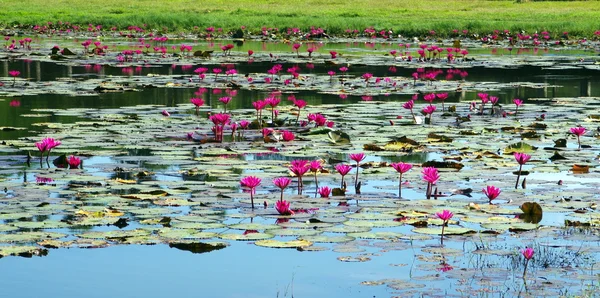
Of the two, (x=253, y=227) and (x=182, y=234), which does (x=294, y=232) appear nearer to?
(x=253, y=227)

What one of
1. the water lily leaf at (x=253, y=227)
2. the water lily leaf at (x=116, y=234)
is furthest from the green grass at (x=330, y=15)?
the water lily leaf at (x=116, y=234)

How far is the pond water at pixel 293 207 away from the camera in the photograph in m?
5.27

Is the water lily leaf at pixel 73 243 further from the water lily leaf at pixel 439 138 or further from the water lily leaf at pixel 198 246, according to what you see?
the water lily leaf at pixel 439 138

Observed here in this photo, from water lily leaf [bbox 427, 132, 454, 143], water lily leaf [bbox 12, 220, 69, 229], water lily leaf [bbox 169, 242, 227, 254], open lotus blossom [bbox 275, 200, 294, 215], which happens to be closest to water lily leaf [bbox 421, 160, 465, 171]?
water lily leaf [bbox 427, 132, 454, 143]

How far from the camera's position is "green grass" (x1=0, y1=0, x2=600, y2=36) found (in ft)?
122

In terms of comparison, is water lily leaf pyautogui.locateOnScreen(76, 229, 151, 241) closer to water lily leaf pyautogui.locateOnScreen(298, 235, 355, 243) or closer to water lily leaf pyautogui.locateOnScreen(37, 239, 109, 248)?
water lily leaf pyautogui.locateOnScreen(37, 239, 109, 248)

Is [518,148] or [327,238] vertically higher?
[518,148]

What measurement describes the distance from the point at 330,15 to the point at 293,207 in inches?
1576

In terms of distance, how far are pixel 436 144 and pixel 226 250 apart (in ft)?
14.1

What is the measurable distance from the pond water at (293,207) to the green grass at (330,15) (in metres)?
24.6

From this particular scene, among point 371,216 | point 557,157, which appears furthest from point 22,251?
point 557,157

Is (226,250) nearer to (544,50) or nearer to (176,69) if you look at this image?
(176,69)

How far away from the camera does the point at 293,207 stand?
665 cm

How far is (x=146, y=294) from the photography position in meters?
5.02
